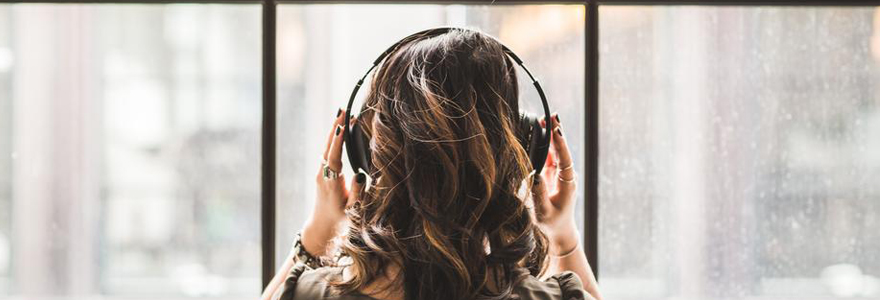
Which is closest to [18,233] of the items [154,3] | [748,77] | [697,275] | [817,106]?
[154,3]

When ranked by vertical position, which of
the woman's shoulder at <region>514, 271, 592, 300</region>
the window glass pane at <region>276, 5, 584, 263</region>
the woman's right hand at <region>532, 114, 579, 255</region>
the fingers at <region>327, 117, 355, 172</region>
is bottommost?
the woman's shoulder at <region>514, 271, 592, 300</region>

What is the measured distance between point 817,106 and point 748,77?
0.17 metres

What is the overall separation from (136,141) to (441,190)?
1039 millimetres

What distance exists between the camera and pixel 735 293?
5.09 ft

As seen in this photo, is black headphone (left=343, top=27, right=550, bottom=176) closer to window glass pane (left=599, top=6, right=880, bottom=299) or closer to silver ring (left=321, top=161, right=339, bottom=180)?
silver ring (left=321, top=161, right=339, bottom=180)

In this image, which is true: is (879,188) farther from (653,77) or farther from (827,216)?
(653,77)

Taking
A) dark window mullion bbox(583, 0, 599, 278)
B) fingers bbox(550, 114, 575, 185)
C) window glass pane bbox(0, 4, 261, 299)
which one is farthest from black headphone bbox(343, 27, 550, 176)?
window glass pane bbox(0, 4, 261, 299)

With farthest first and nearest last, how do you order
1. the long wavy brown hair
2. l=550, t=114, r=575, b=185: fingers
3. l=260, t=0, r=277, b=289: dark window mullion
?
l=260, t=0, r=277, b=289: dark window mullion → l=550, t=114, r=575, b=185: fingers → the long wavy brown hair

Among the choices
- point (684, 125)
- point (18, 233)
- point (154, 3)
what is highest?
point (154, 3)

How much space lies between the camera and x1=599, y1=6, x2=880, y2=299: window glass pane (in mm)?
1525

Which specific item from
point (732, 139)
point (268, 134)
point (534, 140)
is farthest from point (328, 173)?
point (732, 139)

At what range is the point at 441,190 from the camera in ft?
2.53

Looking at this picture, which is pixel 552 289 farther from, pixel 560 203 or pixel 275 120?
pixel 275 120

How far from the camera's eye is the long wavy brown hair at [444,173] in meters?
0.76
